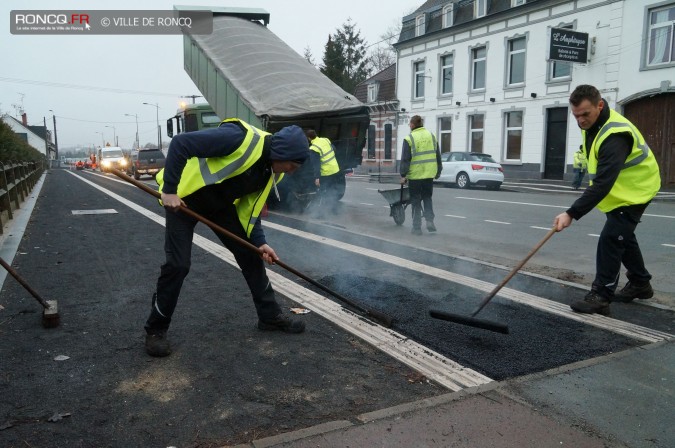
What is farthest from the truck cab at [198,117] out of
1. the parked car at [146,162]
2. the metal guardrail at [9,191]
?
the parked car at [146,162]

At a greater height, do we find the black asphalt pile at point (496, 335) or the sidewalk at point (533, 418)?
the black asphalt pile at point (496, 335)

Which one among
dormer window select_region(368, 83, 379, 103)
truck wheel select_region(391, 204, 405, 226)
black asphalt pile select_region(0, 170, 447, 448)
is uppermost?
dormer window select_region(368, 83, 379, 103)

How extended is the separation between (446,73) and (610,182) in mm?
24777

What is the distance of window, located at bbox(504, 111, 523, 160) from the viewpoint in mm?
23484

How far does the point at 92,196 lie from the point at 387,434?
1534 cm

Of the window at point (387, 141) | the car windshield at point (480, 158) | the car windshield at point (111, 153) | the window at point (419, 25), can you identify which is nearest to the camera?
the car windshield at point (480, 158)

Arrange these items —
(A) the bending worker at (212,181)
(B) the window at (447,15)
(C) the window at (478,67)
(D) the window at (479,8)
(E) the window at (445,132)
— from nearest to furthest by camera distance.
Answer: (A) the bending worker at (212,181), (D) the window at (479,8), (C) the window at (478,67), (B) the window at (447,15), (E) the window at (445,132)

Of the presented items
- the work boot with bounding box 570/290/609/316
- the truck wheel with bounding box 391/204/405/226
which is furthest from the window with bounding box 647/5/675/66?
the work boot with bounding box 570/290/609/316

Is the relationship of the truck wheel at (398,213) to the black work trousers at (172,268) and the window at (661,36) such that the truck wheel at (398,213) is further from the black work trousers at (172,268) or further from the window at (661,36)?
the window at (661,36)

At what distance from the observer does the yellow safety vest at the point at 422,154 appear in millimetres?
8383

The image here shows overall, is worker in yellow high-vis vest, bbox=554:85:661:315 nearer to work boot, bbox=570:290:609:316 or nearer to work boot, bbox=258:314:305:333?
work boot, bbox=570:290:609:316

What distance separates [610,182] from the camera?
13.3ft

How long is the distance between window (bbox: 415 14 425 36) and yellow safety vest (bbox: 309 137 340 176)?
20.8 m

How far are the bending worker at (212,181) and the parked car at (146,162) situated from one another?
990 inches
